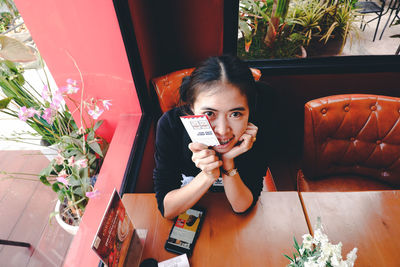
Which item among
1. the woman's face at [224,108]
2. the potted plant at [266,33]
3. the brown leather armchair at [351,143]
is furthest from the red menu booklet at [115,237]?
the potted plant at [266,33]

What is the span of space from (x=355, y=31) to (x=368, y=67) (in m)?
0.38

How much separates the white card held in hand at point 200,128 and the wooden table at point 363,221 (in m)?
0.57

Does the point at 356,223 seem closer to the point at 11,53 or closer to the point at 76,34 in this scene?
the point at 76,34

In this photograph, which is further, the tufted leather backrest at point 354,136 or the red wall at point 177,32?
the red wall at point 177,32

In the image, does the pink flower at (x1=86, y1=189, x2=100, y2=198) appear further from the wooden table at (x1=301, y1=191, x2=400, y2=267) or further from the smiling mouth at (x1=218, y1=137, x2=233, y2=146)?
the wooden table at (x1=301, y1=191, x2=400, y2=267)

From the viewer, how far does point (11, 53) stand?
123 cm

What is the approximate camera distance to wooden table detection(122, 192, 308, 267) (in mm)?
966

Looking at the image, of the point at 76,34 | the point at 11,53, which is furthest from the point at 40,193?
the point at 76,34

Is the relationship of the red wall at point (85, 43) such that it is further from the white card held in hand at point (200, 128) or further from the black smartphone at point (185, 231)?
the black smartphone at point (185, 231)

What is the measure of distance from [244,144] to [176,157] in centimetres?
40

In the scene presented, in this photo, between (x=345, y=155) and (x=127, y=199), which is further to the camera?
(x=345, y=155)

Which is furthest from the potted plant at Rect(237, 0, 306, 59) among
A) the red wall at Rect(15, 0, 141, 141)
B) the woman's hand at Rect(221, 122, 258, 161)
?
the woman's hand at Rect(221, 122, 258, 161)

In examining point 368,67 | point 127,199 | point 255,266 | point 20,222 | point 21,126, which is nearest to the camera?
point 255,266

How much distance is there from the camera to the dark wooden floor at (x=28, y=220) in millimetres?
1688
